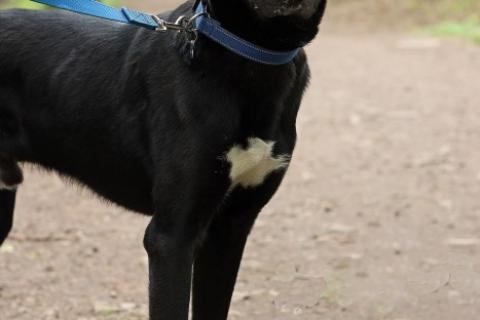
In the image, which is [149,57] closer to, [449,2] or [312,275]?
[312,275]

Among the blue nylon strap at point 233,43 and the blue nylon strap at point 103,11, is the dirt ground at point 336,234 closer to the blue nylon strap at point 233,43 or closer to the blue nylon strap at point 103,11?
the blue nylon strap at point 103,11

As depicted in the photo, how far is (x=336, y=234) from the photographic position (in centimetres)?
573

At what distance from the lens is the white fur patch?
10.2 feet

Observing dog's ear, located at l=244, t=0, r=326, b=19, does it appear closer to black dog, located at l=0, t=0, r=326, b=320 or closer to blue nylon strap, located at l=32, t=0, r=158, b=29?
black dog, located at l=0, t=0, r=326, b=320

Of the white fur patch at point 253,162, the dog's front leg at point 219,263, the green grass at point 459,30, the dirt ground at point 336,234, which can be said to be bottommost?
the green grass at point 459,30

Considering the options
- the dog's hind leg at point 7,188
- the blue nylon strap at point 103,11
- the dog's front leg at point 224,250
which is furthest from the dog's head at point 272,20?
the dog's hind leg at point 7,188

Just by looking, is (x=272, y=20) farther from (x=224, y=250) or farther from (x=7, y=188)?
(x=7, y=188)

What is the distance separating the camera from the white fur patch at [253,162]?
10.2 feet

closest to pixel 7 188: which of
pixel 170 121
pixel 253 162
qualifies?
pixel 170 121

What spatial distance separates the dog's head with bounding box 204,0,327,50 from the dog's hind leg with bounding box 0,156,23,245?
124 cm

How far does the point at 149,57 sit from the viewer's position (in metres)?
3.27

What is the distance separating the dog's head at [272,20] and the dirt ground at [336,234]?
1.47m

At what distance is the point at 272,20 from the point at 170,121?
484mm

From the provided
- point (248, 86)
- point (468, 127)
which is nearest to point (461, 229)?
point (468, 127)
